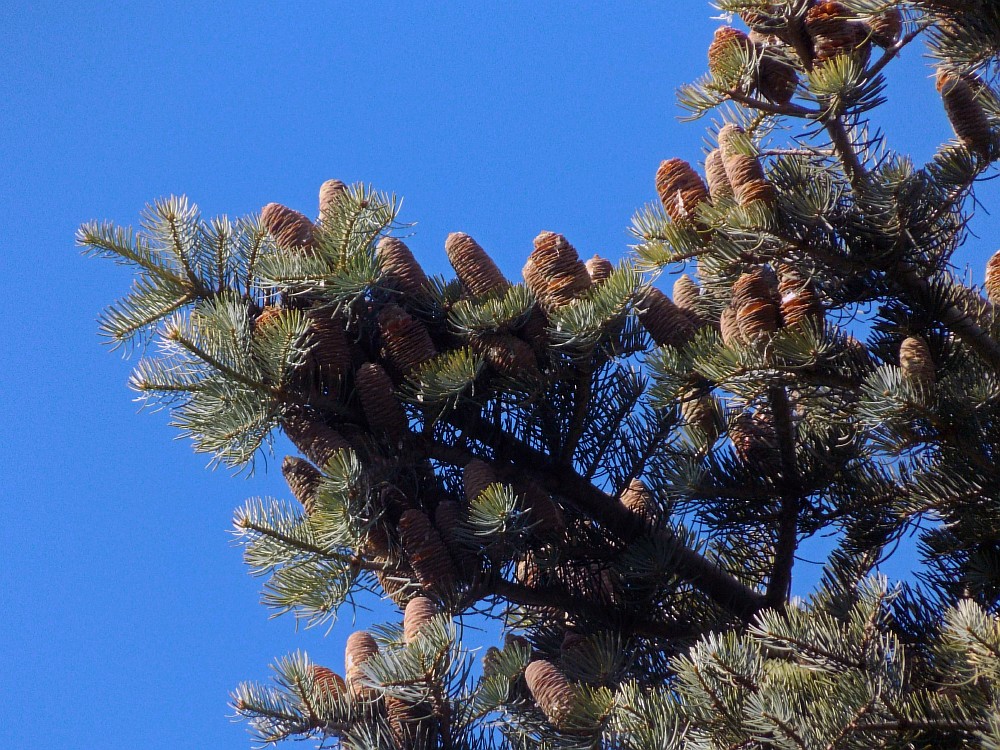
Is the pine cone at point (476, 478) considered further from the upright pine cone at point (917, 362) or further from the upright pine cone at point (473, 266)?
the upright pine cone at point (917, 362)

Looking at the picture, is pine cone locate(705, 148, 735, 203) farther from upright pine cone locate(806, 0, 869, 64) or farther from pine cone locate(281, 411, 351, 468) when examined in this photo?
pine cone locate(281, 411, 351, 468)

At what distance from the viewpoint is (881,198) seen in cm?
182

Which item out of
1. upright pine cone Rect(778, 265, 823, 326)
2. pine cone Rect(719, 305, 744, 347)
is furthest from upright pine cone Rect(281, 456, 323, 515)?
upright pine cone Rect(778, 265, 823, 326)

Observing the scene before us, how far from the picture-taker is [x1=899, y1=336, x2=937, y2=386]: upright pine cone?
1796 mm

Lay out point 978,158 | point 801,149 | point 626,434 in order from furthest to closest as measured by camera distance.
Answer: point 626,434 < point 801,149 < point 978,158

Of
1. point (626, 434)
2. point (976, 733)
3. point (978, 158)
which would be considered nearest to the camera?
point (976, 733)

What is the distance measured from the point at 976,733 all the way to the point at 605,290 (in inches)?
33.8

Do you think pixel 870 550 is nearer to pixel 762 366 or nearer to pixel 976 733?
pixel 762 366

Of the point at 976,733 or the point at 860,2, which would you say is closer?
the point at 976,733

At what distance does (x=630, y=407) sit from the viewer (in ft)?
7.02

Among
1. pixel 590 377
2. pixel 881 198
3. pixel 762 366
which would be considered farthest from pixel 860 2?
pixel 590 377

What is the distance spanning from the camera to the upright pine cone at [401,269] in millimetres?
2057

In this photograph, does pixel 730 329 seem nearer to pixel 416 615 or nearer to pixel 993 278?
pixel 993 278

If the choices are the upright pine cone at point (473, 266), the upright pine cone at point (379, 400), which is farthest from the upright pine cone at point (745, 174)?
the upright pine cone at point (379, 400)
